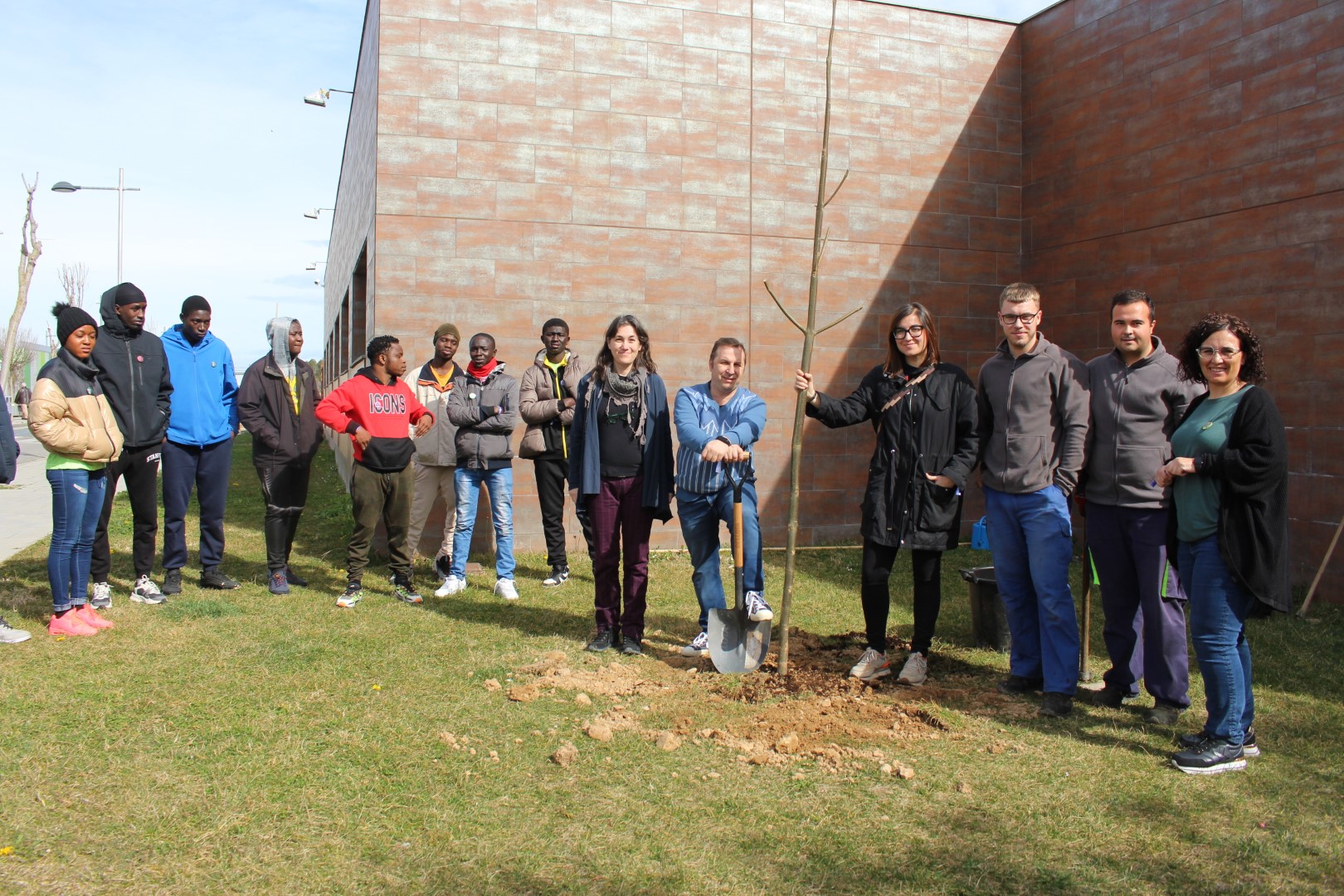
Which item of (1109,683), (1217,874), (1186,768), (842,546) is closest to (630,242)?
(842,546)

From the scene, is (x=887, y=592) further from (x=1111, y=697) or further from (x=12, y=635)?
(x=12, y=635)

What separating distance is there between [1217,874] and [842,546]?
6465mm

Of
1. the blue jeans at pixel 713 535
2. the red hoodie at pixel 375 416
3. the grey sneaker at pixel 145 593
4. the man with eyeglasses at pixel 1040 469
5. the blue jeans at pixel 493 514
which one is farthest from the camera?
the blue jeans at pixel 493 514

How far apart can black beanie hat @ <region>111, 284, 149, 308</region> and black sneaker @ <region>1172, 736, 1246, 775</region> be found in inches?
251

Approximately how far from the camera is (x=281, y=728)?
4141 mm

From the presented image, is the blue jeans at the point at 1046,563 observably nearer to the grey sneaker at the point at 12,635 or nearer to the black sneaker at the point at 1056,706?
the black sneaker at the point at 1056,706

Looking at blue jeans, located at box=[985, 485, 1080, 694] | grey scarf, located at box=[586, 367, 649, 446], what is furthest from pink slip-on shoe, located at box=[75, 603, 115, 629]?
blue jeans, located at box=[985, 485, 1080, 694]

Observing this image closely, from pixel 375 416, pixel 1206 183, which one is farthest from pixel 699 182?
pixel 1206 183

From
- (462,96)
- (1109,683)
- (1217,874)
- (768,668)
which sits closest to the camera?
(1217,874)

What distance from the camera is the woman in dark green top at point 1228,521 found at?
3732 millimetres

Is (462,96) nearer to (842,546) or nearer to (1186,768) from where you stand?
(842,546)

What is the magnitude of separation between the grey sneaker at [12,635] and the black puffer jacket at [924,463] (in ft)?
15.5

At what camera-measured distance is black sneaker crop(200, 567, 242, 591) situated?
6883 mm

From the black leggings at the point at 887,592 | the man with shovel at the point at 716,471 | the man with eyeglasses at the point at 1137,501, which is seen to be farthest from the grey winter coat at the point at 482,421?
the man with eyeglasses at the point at 1137,501
